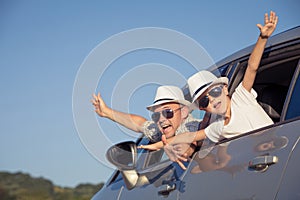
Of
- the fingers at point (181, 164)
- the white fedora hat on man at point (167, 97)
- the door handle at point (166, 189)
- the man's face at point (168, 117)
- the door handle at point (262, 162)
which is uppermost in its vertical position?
the white fedora hat on man at point (167, 97)

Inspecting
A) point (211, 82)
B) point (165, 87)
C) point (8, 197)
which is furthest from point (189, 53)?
point (8, 197)

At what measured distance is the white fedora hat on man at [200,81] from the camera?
13.1 ft

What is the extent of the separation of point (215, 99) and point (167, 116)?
0.49 metres

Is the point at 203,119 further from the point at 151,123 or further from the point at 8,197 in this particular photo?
the point at 8,197

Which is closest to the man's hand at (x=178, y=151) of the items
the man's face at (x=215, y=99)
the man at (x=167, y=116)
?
the man at (x=167, y=116)

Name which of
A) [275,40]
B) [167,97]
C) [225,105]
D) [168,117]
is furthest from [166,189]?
[275,40]

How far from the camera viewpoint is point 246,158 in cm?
354

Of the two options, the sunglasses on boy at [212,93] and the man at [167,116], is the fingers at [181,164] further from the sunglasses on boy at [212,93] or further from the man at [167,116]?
the sunglasses on boy at [212,93]

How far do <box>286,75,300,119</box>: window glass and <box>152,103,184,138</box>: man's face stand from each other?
978mm

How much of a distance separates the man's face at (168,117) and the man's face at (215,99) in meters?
0.37

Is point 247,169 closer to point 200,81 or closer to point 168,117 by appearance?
Result: point 200,81

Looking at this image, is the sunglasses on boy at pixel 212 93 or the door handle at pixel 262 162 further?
the sunglasses on boy at pixel 212 93

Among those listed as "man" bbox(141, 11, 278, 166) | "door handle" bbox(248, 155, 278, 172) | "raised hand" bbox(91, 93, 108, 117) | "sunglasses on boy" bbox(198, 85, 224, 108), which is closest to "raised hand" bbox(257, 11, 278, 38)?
"man" bbox(141, 11, 278, 166)

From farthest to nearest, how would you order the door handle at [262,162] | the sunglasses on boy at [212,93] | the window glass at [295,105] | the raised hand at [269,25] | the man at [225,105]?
1. the sunglasses on boy at [212,93]
2. the man at [225,105]
3. the raised hand at [269,25]
4. the window glass at [295,105]
5. the door handle at [262,162]
